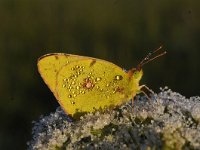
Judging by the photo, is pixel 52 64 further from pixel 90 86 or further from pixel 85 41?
pixel 85 41

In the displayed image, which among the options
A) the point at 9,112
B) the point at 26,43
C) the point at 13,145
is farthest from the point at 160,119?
the point at 26,43

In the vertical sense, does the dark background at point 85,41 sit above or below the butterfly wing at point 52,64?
above

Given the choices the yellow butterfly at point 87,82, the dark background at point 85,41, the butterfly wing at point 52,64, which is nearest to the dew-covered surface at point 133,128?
the yellow butterfly at point 87,82

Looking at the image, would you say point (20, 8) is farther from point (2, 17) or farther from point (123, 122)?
point (123, 122)

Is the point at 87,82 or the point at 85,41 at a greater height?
the point at 85,41

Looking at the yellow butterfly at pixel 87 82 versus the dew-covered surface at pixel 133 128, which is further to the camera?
the yellow butterfly at pixel 87 82

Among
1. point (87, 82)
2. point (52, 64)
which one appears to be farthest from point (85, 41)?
point (52, 64)

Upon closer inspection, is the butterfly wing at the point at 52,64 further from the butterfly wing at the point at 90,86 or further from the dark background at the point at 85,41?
the dark background at the point at 85,41
